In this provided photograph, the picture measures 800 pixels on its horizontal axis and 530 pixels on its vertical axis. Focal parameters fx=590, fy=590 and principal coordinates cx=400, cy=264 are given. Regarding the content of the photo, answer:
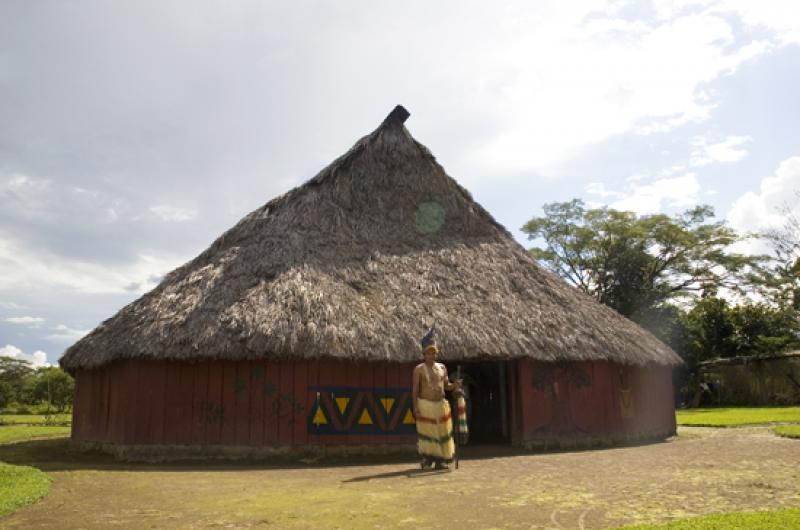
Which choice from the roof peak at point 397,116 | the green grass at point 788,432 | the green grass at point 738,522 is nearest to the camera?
the green grass at point 738,522

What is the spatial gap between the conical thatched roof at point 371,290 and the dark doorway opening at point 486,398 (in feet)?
7.53

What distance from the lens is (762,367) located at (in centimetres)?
2650

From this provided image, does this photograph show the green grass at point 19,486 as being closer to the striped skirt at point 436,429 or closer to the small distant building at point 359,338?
the small distant building at point 359,338

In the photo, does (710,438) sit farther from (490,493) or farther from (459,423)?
(490,493)

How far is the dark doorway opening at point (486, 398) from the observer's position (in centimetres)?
1336

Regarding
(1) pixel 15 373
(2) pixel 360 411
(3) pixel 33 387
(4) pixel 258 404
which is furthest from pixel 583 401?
(1) pixel 15 373

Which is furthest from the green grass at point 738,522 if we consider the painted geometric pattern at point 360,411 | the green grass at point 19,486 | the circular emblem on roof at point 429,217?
the circular emblem on roof at point 429,217

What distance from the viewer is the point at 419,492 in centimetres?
609

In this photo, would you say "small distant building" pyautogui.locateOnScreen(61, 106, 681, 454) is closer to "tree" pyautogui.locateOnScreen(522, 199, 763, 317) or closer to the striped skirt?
the striped skirt

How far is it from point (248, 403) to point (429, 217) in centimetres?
601

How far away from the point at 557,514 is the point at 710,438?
30.9ft

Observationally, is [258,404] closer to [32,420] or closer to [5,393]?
[32,420]

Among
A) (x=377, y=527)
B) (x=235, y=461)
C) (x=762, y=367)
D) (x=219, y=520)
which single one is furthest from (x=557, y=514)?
(x=762, y=367)

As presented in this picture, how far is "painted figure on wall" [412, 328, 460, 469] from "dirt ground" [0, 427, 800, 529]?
0.32 m
